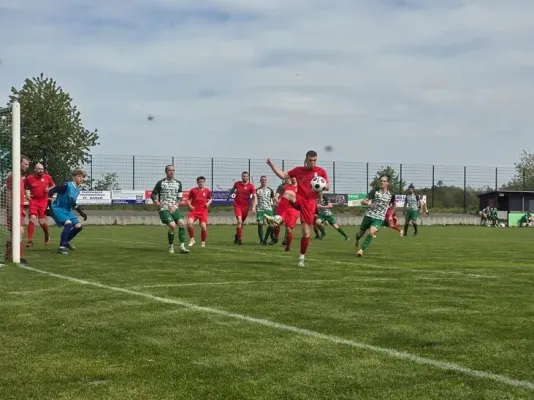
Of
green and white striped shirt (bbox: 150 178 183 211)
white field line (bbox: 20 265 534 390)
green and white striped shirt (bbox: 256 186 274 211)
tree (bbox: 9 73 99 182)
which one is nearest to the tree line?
tree (bbox: 9 73 99 182)

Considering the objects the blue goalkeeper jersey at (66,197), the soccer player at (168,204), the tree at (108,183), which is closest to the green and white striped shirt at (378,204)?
the soccer player at (168,204)

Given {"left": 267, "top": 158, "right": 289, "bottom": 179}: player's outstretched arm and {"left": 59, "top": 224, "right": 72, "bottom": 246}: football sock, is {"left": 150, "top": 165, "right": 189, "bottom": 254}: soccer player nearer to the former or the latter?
{"left": 59, "top": 224, "right": 72, "bottom": 246}: football sock

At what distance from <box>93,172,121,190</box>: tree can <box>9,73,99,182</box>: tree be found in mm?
2783

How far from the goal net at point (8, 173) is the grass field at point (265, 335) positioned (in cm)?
162

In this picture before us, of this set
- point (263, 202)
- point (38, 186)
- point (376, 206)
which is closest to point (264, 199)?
point (263, 202)

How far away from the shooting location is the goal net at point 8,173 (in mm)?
12641

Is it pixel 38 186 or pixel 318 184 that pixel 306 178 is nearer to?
pixel 318 184

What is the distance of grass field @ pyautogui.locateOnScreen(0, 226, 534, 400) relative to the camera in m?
4.36

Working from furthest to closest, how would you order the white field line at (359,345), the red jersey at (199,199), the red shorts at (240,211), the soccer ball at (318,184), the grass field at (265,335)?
the red shorts at (240,211) → the red jersey at (199,199) → the soccer ball at (318,184) → the white field line at (359,345) → the grass field at (265,335)

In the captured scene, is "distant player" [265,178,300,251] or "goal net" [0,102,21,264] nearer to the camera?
"goal net" [0,102,21,264]

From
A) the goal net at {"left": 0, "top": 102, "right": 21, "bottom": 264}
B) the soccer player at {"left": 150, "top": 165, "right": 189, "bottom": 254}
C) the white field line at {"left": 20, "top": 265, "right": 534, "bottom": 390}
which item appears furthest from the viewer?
the soccer player at {"left": 150, "top": 165, "right": 189, "bottom": 254}

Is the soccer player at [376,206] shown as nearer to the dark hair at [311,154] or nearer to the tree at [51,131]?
the dark hair at [311,154]

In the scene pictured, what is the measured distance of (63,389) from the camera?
430 cm

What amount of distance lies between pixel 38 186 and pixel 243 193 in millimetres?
6361
